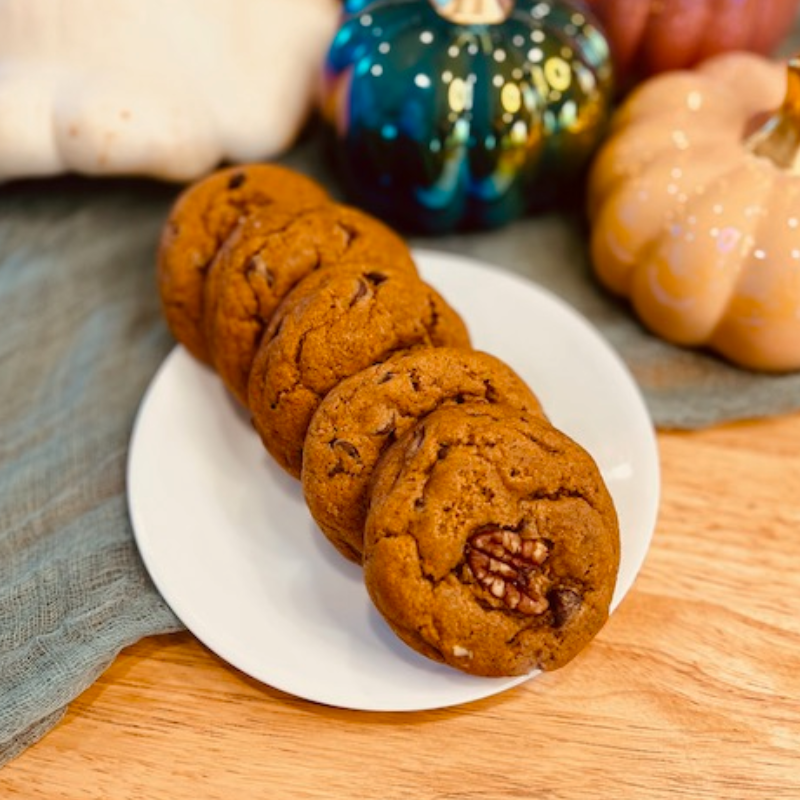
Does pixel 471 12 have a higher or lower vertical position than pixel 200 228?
higher

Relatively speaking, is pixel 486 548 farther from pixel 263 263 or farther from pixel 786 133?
pixel 786 133

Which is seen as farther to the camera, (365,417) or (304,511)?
(304,511)

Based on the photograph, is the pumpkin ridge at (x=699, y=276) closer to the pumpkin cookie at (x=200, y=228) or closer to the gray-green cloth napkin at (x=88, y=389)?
the gray-green cloth napkin at (x=88, y=389)

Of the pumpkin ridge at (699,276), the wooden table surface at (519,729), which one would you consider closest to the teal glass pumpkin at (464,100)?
the pumpkin ridge at (699,276)

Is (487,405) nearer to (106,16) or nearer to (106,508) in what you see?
(106,508)

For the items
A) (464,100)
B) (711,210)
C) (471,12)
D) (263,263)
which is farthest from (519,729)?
(471,12)

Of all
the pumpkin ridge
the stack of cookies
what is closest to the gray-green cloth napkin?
the pumpkin ridge

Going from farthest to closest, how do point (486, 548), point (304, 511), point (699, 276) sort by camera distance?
1. point (699, 276)
2. point (304, 511)
3. point (486, 548)

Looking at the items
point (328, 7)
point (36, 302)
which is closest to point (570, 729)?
point (36, 302)
